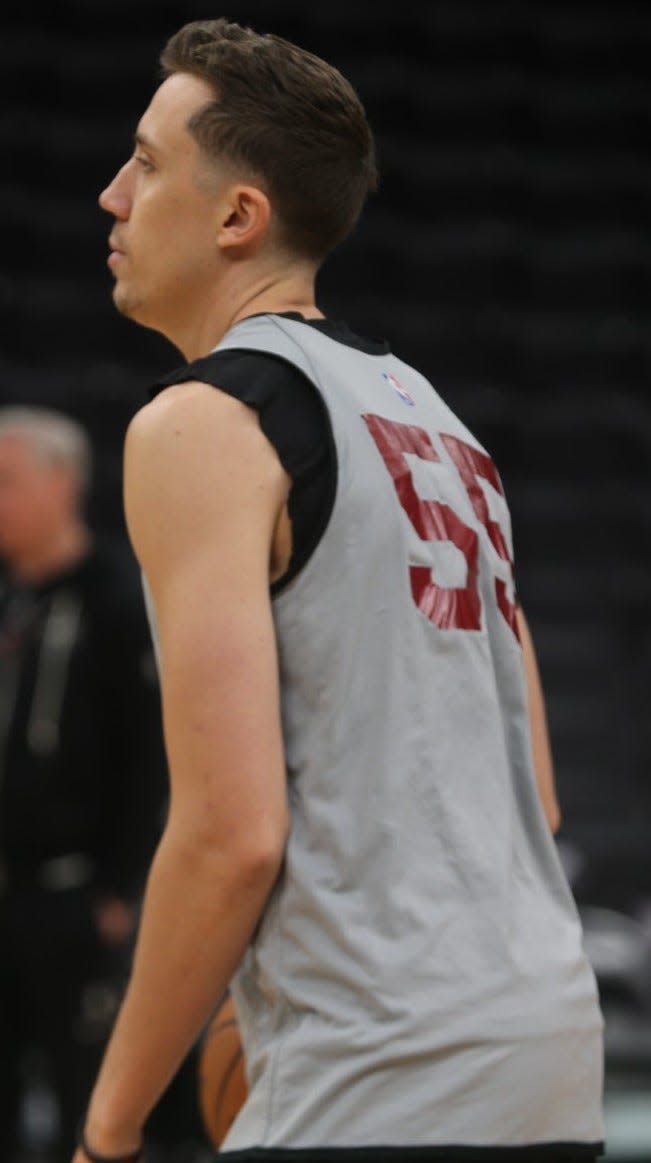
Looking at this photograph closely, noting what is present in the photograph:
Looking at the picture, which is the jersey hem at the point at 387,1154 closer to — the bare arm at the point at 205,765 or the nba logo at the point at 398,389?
the bare arm at the point at 205,765

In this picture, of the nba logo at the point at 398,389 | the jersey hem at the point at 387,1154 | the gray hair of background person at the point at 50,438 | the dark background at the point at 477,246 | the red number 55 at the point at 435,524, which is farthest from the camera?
the dark background at the point at 477,246

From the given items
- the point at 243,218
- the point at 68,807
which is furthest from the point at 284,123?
the point at 68,807

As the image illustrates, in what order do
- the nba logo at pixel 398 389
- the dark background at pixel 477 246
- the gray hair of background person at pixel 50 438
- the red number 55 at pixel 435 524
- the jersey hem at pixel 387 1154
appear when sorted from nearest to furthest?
the jersey hem at pixel 387 1154 < the red number 55 at pixel 435 524 < the nba logo at pixel 398 389 < the gray hair of background person at pixel 50 438 < the dark background at pixel 477 246

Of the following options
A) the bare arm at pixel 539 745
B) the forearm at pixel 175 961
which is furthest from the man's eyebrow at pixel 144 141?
the forearm at pixel 175 961

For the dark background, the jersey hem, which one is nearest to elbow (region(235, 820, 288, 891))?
the jersey hem

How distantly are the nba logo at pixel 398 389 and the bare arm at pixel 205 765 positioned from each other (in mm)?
240

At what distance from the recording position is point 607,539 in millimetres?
7102

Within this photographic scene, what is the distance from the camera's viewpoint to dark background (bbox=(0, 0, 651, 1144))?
708 cm

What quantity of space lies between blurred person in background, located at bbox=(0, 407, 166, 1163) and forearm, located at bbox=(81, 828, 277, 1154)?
2.70 metres

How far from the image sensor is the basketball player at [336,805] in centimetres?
151

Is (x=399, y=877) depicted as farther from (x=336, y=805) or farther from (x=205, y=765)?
(x=205, y=765)

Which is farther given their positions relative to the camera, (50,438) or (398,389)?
(50,438)

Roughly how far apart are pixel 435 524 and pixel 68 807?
106 inches

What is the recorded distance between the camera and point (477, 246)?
23.9 ft
